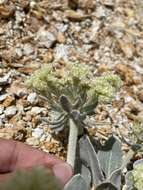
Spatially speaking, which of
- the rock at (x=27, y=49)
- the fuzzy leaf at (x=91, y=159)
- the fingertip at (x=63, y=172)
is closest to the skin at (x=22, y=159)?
the fingertip at (x=63, y=172)

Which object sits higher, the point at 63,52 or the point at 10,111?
the point at 63,52

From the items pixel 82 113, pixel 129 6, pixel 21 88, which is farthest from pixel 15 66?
pixel 129 6

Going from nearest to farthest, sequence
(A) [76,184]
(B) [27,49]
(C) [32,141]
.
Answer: (A) [76,184] → (C) [32,141] → (B) [27,49]

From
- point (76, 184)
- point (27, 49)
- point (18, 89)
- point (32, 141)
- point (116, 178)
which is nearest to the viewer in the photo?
point (76, 184)

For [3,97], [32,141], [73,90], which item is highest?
[73,90]

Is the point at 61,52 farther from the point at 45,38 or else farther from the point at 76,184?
the point at 76,184

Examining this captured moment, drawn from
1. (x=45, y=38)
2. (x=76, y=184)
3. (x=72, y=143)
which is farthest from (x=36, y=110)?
(x=76, y=184)

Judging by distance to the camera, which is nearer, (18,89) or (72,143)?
(72,143)
